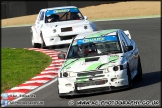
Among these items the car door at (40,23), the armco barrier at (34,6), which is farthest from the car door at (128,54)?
the armco barrier at (34,6)

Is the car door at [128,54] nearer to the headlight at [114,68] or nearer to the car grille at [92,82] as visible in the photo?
the headlight at [114,68]

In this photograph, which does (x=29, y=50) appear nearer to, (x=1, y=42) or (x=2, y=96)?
(x=1, y=42)

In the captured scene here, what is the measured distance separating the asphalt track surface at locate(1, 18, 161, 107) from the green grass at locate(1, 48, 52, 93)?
4.64 ft

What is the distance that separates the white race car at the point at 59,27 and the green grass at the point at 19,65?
0.78 meters

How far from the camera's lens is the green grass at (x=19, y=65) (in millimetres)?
14398

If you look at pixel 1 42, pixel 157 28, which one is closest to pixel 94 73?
pixel 157 28

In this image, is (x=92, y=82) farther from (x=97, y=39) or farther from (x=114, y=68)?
(x=97, y=39)

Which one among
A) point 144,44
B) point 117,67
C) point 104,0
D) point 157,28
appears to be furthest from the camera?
point 104,0

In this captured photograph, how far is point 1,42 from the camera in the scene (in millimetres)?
26406

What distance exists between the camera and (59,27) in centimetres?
2045

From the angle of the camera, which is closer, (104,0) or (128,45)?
(128,45)

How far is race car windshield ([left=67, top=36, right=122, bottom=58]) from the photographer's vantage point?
1223 cm

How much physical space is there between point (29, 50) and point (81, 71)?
33.1 feet

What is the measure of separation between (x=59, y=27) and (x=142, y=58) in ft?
14.6
